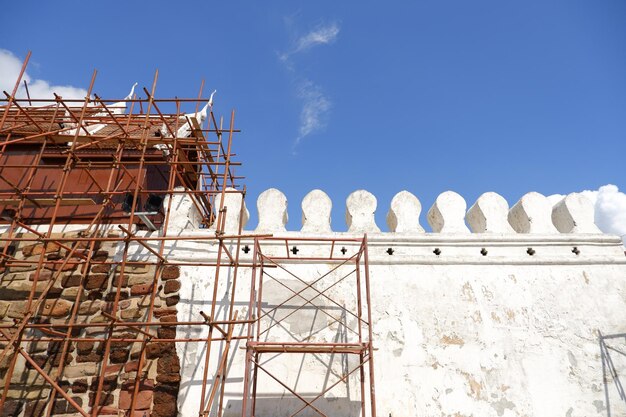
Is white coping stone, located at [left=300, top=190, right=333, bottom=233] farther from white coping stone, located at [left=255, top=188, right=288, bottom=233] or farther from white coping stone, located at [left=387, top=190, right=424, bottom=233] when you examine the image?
white coping stone, located at [left=387, top=190, right=424, bottom=233]

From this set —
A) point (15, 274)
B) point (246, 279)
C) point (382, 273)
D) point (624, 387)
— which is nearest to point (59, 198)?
point (15, 274)

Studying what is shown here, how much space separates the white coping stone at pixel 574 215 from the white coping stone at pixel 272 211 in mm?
3380

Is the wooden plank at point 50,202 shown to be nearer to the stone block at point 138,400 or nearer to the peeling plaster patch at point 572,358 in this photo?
the stone block at point 138,400

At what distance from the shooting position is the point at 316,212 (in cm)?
478

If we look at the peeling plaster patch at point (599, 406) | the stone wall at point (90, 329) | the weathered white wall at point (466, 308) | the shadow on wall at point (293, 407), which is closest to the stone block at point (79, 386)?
the stone wall at point (90, 329)

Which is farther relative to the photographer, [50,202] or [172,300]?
[50,202]

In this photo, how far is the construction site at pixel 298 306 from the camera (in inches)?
146

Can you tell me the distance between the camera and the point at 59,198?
416cm

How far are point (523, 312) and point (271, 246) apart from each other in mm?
2795

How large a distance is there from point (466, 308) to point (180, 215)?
3332mm

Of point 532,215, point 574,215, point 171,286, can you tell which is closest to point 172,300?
point 171,286

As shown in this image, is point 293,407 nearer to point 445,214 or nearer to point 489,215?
point 445,214

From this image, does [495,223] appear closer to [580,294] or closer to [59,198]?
[580,294]

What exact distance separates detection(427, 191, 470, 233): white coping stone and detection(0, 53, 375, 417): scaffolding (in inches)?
43.3
